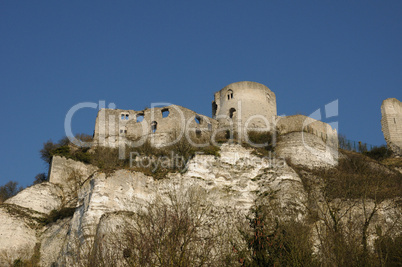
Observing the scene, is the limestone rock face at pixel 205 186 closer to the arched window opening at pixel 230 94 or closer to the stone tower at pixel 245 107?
the stone tower at pixel 245 107

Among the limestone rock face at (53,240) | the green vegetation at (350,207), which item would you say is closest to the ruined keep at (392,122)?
the green vegetation at (350,207)

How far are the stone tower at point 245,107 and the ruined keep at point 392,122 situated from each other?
41.4 feet

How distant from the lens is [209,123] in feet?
144

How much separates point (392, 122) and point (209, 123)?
19979 mm

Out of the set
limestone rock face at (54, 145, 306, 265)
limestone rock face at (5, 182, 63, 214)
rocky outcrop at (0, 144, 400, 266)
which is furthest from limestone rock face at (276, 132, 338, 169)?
limestone rock face at (5, 182, 63, 214)

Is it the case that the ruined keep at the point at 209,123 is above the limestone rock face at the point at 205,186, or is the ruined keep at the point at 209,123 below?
above

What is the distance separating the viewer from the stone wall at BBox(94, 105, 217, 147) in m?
41.5

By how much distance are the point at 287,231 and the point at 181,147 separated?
16405 millimetres

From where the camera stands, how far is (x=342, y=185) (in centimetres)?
2848

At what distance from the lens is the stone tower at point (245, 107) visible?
42.9 metres

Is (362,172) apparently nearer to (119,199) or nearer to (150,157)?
(150,157)

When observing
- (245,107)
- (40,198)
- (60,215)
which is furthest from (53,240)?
(245,107)

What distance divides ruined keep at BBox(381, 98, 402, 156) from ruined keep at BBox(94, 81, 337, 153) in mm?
9201

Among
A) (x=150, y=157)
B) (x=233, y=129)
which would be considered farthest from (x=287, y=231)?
(x=233, y=129)
